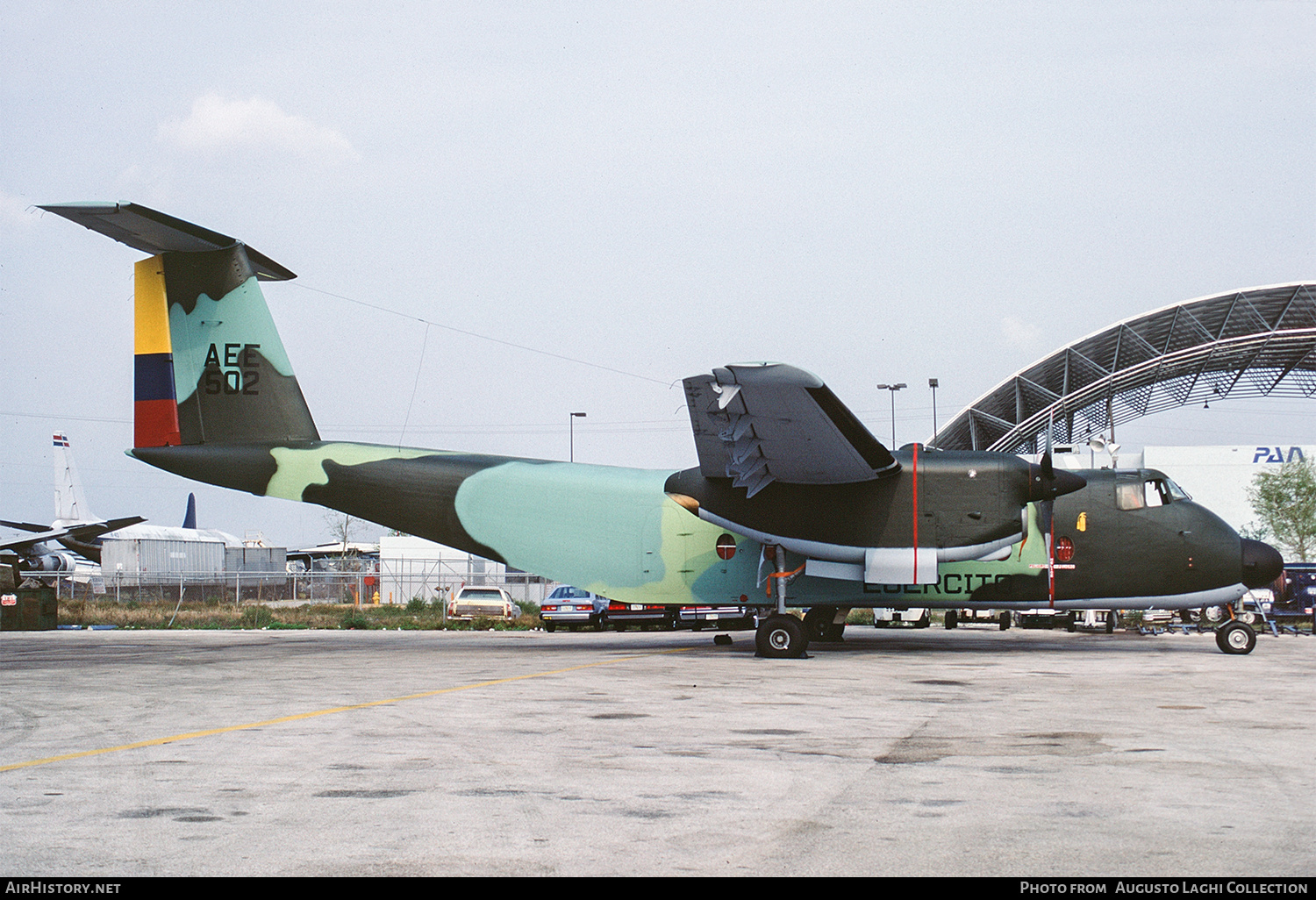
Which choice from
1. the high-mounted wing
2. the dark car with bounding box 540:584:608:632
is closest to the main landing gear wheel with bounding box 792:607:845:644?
the high-mounted wing

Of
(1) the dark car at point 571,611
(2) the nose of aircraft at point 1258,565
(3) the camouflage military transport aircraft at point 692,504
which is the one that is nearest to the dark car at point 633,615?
(1) the dark car at point 571,611

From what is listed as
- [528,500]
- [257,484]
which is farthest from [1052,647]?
[257,484]

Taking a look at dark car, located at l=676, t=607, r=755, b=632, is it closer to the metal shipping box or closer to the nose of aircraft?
the nose of aircraft

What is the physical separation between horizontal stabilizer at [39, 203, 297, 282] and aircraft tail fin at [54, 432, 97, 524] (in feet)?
164

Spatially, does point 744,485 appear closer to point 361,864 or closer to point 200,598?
point 361,864

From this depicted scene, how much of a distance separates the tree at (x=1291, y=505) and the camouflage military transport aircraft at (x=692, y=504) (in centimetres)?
4031

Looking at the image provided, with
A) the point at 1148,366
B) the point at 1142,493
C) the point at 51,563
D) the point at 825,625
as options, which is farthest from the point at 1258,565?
the point at 51,563

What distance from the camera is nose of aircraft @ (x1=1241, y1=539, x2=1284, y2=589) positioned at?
1830cm

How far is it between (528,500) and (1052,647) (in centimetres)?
1075

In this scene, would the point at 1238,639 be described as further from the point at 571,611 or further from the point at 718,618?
the point at 571,611

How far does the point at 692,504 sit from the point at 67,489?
2203 inches

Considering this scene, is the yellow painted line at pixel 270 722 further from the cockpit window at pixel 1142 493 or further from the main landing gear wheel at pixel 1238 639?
the main landing gear wheel at pixel 1238 639

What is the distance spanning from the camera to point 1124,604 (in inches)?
736

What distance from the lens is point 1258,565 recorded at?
18.3 m
